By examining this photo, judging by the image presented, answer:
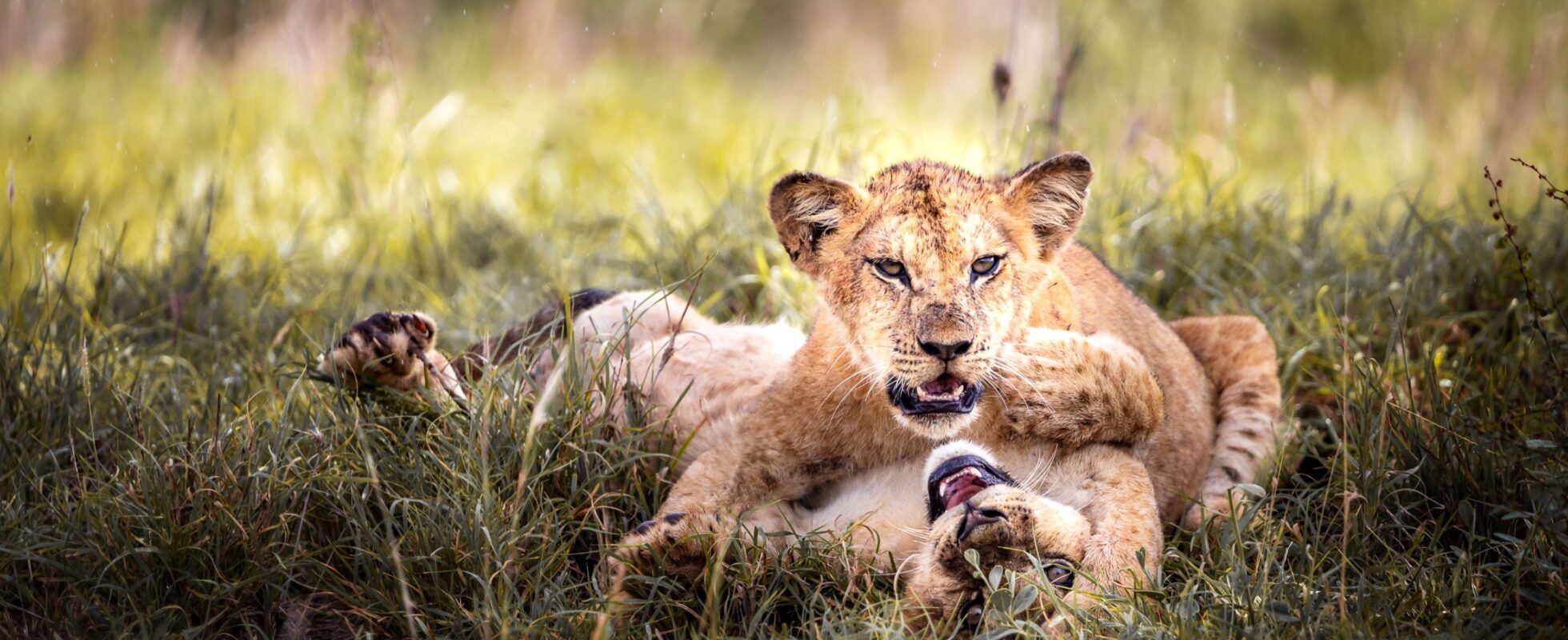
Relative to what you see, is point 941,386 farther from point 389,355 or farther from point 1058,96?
point 1058,96

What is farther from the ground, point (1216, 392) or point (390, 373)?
point (390, 373)

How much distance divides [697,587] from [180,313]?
285cm

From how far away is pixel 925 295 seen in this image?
303 cm

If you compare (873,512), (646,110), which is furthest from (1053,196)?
(646,110)

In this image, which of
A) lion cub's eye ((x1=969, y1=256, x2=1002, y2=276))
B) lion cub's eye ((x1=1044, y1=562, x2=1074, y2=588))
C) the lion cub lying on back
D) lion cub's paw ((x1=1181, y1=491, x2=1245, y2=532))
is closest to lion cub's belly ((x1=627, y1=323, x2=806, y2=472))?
the lion cub lying on back

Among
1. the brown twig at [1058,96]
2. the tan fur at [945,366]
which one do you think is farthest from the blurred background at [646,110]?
the tan fur at [945,366]

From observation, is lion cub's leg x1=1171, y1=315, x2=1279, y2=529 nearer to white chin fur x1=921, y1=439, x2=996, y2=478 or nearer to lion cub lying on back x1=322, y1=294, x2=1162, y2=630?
lion cub lying on back x1=322, y1=294, x2=1162, y2=630

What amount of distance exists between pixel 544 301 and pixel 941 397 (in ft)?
7.83

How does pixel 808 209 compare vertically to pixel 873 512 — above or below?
above

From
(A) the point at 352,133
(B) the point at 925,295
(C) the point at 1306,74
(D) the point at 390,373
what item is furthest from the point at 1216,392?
(C) the point at 1306,74

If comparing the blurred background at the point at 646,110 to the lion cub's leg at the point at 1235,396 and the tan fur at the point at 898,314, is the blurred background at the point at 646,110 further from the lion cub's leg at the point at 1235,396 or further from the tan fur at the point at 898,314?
the tan fur at the point at 898,314

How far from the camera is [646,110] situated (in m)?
8.77

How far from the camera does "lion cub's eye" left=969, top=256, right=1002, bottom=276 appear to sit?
3.12 meters

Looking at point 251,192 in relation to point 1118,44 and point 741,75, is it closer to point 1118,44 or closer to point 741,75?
point 741,75
